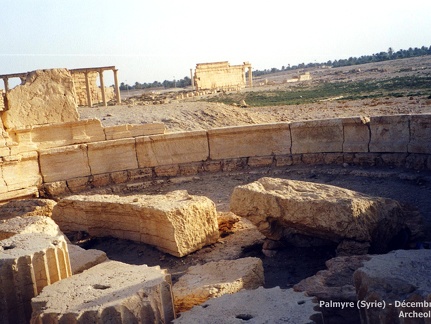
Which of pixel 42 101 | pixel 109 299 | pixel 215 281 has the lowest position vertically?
pixel 215 281

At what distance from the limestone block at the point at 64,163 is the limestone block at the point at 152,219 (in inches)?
76.0

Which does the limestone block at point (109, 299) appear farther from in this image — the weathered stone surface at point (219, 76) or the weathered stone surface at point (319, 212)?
the weathered stone surface at point (219, 76)

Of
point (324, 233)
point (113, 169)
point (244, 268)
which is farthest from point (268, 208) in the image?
point (113, 169)

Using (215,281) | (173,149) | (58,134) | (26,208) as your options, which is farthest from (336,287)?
(58,134)

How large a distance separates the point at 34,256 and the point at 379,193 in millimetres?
5322

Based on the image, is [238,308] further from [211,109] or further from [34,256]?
[211,109]

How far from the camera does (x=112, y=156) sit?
387 inches

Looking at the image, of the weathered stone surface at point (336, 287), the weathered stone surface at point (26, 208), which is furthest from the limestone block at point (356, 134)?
the weathered stone surface at point (26, 208)

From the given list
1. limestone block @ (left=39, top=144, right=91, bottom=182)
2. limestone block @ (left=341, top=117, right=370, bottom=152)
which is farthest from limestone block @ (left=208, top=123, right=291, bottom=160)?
limestone block @ (left=39, top=144, right=91, bottom=182)

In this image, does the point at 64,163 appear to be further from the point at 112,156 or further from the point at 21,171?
the point at 112,156

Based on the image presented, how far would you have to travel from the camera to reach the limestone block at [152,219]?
627cm

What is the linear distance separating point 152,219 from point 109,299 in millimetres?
2640

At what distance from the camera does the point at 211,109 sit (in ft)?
62.2

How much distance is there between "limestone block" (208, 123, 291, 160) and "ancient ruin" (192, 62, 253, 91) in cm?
3992
